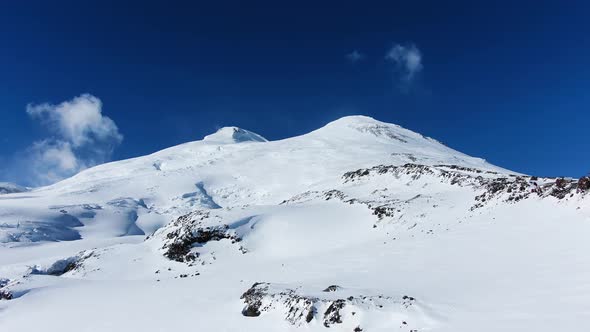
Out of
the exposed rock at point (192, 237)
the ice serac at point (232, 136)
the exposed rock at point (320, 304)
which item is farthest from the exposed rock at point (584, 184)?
the ice serac at point (232, 136)

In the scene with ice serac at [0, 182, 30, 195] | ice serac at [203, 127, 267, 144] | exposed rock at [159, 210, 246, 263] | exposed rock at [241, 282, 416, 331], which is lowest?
exposed rock at [241, 282, 416, 331]

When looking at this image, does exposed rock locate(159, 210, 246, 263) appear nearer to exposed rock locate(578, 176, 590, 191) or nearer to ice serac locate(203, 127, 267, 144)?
exposed rock locate(578, 176, 590, 191)

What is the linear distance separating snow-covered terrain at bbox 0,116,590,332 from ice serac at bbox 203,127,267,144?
84.3 m

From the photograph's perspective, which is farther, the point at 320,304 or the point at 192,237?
the point at 192,237

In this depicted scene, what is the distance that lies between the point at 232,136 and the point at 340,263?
13202cm

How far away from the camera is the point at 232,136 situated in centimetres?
15362

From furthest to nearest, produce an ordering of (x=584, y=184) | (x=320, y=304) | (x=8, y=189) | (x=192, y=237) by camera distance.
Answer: (x=8, y=189), (x=192, y=237), (x=584, y=184), (x=320, y=304)

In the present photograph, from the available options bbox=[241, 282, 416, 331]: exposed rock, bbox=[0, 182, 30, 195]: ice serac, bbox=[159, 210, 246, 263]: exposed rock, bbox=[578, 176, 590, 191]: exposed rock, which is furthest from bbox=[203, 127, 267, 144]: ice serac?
bbox=[578, 176, 590, 191]: exposed rock

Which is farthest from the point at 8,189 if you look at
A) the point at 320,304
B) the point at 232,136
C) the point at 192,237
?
the point at 320,304

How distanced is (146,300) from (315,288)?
11401 mm

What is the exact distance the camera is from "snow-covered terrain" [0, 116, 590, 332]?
14188 millimetres

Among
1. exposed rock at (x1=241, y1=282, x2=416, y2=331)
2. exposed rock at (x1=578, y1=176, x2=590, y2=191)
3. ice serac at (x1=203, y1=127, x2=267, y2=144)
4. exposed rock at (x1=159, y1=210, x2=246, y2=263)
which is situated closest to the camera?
exposed rock at (x1=241, y1=282, x2=416, y2=331)

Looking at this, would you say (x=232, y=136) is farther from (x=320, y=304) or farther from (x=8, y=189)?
(x=320, y=304)

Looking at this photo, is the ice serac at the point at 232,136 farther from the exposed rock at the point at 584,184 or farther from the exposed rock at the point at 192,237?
the exposed rock at the point at 584,184
